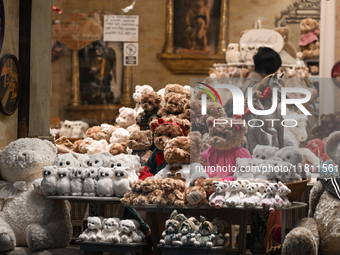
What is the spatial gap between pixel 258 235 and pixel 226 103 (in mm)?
955

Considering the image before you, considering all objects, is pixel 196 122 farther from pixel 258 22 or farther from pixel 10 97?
pixel 258 22

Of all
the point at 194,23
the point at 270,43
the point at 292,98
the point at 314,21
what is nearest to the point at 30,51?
the point at 292,98

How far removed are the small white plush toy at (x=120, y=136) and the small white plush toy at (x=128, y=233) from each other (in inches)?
77.5

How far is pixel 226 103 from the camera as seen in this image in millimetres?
3379

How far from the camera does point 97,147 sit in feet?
16.9

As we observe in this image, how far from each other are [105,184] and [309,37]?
5780mm

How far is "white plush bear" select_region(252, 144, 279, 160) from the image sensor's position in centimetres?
327

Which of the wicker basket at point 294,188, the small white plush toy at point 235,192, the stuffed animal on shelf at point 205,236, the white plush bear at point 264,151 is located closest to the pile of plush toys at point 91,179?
the stuffed animal on shelf at point 205,236

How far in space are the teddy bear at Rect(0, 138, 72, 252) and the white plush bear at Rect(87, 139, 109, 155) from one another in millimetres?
1508

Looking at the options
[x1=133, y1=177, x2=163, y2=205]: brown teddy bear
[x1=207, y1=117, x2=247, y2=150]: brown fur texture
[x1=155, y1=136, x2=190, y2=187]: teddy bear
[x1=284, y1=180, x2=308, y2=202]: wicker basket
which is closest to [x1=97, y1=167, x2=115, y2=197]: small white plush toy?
[x1=133, y1=177, x2=163, y2=205]: brown teddy bear

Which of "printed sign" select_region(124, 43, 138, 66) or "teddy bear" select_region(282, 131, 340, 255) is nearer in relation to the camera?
"teddy bear" select_region(282, 131, 340, 255)

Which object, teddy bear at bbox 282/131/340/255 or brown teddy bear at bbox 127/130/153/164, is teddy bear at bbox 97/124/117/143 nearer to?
brown teddy bear at bbox 127/130/153/164

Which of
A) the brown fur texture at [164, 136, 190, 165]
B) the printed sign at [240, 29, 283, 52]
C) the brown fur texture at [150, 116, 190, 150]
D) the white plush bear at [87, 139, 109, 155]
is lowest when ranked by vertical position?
the white plush bear at [87, 139, 109, 155]

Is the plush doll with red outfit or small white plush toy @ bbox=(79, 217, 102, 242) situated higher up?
the plush doll with red outfit
